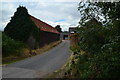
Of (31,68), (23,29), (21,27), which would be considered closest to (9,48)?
(31,68)

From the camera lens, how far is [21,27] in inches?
877

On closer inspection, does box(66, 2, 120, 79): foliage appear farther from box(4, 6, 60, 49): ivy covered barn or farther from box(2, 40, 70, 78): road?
box(4, 6, 60, 49): ivy covered barn

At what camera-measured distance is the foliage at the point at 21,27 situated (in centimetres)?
2225

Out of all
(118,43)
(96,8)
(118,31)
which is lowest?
(118,43)

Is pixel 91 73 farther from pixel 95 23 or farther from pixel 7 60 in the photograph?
pixel 7 60

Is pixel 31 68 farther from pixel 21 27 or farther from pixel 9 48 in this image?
pixel 21 27

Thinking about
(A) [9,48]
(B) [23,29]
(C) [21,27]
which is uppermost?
(C) [21,27]

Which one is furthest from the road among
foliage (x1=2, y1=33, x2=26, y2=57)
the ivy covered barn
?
the ivy covered barn

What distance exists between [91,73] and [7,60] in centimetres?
1180

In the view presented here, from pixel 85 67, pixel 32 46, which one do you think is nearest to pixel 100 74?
pixel 85 67

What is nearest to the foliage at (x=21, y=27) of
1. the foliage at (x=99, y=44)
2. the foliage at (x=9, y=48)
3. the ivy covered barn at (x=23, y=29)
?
the ivy covered barn at (x=23, y=29)

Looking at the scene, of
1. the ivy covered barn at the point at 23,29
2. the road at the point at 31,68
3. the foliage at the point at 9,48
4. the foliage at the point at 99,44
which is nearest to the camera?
the foliage at the point at 99,44

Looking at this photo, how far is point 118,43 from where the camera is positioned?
3.91m

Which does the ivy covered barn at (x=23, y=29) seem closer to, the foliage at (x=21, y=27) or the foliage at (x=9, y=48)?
the foliage at (x=21, y=27)
